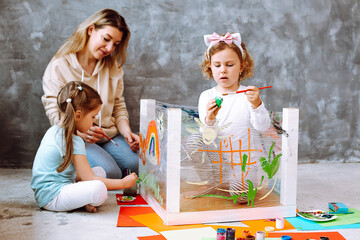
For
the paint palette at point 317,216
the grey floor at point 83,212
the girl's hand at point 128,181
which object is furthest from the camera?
the girl's hand at point 128,181

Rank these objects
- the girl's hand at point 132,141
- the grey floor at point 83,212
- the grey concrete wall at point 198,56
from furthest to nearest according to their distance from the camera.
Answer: the grey concrete wall at point 198,56 → the girl's hand at point 132,141 → the grey floor at point 83,212

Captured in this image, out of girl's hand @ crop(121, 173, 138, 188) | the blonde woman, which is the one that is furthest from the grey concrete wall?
girl's hand @ crop(121, 173, 138, 188)

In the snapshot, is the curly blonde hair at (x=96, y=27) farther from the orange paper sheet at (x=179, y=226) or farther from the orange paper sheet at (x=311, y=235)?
the orange paper sheet at (x=311, y=235)

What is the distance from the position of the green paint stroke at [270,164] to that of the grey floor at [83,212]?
285 millimetres

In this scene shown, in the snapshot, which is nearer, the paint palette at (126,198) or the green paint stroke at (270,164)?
the green paint stroke at (270,164)

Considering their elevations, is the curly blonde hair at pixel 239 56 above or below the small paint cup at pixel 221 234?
above

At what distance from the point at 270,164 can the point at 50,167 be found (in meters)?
0.90

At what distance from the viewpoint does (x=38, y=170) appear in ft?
5.94

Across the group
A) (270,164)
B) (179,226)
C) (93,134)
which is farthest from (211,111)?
(93,134)

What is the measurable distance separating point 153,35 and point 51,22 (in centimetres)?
62

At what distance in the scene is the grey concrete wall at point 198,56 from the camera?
2.62 metres

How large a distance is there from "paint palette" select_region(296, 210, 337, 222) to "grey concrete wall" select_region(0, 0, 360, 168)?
123 cm

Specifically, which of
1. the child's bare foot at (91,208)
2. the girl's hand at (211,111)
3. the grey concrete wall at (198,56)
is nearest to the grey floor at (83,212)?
the child's bare foot at (91,208)

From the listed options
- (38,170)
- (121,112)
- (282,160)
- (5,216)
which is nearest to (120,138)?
(121,112)
